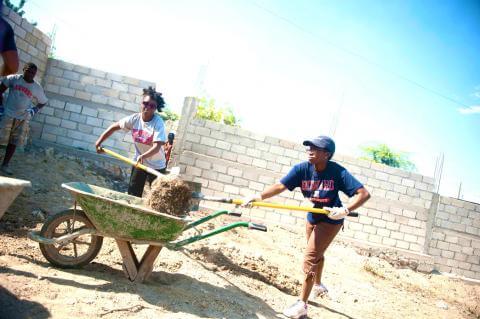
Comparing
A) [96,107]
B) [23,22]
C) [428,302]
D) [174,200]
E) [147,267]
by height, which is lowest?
[428,302]

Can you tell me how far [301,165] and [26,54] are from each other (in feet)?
20.4

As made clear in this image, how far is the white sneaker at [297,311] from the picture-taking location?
10.1 ft

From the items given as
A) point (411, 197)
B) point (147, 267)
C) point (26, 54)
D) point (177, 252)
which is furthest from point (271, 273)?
point (26, 54)

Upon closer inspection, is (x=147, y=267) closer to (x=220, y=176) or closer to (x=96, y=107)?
(x=220, y=176)

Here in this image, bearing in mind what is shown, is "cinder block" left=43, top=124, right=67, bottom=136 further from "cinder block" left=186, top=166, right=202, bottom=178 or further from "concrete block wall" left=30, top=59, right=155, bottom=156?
"cinder block" left=186, top=166, right=202, bottom=178

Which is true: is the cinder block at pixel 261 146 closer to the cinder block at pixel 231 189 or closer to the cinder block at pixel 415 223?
the cinder block at pixel 231 189

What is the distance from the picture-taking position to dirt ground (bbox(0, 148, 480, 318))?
2.40 meters

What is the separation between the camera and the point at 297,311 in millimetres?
3084

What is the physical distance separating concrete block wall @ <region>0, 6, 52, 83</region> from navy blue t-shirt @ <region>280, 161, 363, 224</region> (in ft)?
19.7

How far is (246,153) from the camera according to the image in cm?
670

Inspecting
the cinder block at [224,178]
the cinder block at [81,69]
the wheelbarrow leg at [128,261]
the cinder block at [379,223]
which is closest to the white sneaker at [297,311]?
the wheelbarrow leg at [128,261]

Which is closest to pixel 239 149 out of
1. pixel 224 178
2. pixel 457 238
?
pixel 224 178

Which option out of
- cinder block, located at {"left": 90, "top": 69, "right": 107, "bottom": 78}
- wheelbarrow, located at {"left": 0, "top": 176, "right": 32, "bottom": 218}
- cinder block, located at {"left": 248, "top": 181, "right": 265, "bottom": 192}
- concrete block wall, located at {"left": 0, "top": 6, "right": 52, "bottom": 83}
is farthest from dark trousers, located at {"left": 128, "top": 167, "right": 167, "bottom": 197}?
concrete block wall, located at {"left": 0, "top": 6, "right": 52, "bottom": 83}

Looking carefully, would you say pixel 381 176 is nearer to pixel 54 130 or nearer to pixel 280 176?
pixel 280 176
